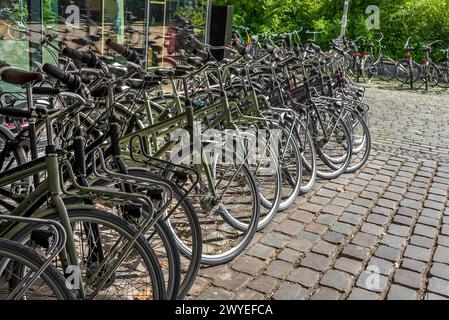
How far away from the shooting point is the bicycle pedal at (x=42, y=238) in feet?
6.88

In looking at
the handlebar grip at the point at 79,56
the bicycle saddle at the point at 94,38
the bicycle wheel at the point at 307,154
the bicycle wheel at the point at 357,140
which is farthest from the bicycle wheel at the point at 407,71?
the handlebar grip at the point at 79,56

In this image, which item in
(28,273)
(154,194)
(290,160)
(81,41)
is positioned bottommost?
(290,160)

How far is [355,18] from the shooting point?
1731cm

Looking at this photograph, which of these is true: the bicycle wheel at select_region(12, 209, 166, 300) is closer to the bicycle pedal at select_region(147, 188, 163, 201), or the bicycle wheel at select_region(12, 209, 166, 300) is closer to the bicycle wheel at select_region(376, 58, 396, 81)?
the bicycle pedal at select_region(147, 188, 163, 201)

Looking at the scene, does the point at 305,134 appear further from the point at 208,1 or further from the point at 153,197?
the point at 208,1

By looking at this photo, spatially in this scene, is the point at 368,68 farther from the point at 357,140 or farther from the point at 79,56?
the point at 79,56

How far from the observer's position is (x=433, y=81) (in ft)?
46.2

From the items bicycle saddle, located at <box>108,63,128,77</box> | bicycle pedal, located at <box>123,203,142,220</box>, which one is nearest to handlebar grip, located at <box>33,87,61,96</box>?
bicycle saddle, located at <box>108,63,128,77</box>

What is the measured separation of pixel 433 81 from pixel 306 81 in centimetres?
1021

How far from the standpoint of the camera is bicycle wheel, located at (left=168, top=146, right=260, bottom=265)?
3375 mm

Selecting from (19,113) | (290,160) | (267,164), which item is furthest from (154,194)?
(290,160)

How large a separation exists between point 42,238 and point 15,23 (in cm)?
560
